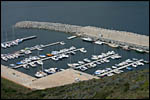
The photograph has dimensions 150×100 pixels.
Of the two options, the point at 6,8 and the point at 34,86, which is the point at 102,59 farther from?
the point at 6,8

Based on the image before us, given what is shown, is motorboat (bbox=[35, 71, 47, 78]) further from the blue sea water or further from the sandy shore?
the sandy shore

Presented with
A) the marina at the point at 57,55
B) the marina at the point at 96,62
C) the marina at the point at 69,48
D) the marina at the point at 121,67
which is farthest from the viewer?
the marina at the point at 57,55

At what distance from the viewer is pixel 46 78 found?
80.1 ft

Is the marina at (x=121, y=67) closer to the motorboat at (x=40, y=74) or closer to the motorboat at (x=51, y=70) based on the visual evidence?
the motorboat at (x=51, y=70)

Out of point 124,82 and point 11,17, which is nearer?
point 124,82

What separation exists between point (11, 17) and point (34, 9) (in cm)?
902

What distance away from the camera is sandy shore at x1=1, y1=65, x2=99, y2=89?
23.2m

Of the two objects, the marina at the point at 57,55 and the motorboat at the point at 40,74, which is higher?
the marina at the point at 57,55

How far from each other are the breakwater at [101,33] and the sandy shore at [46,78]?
11873 mm

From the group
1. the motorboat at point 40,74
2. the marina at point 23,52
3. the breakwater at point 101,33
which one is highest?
the breakwater at point 101,33

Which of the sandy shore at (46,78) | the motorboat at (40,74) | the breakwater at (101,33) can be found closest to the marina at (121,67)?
the sandy shore at (46,78)

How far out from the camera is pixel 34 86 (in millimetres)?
23031

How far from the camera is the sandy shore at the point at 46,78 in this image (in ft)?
76.1

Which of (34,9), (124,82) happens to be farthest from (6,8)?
(124,82)
